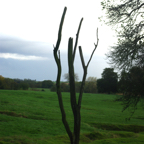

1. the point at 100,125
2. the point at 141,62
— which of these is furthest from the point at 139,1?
the point at 100,125

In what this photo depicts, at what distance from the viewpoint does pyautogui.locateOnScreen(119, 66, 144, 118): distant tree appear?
12.9 metres

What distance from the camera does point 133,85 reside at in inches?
551

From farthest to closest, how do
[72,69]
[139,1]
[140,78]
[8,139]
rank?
[140,78] → [139,1] → [8,139] → [72,69]

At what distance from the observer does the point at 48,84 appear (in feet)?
265

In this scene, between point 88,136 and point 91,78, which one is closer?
point 88,136

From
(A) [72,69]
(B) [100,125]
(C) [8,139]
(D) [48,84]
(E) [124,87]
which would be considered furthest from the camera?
(D) [48,84]

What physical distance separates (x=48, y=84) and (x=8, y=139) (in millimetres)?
72062

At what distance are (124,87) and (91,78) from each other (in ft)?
246

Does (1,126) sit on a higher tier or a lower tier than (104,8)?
lower

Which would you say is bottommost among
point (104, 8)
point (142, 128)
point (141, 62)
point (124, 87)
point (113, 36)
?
point (142, 128)

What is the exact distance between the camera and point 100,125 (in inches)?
658

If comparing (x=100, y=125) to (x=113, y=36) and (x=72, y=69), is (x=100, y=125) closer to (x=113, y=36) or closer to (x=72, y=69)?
(x=113, y=36)

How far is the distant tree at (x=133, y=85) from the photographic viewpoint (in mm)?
12898

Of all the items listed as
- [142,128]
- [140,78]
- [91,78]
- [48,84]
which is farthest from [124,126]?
[91,78]
